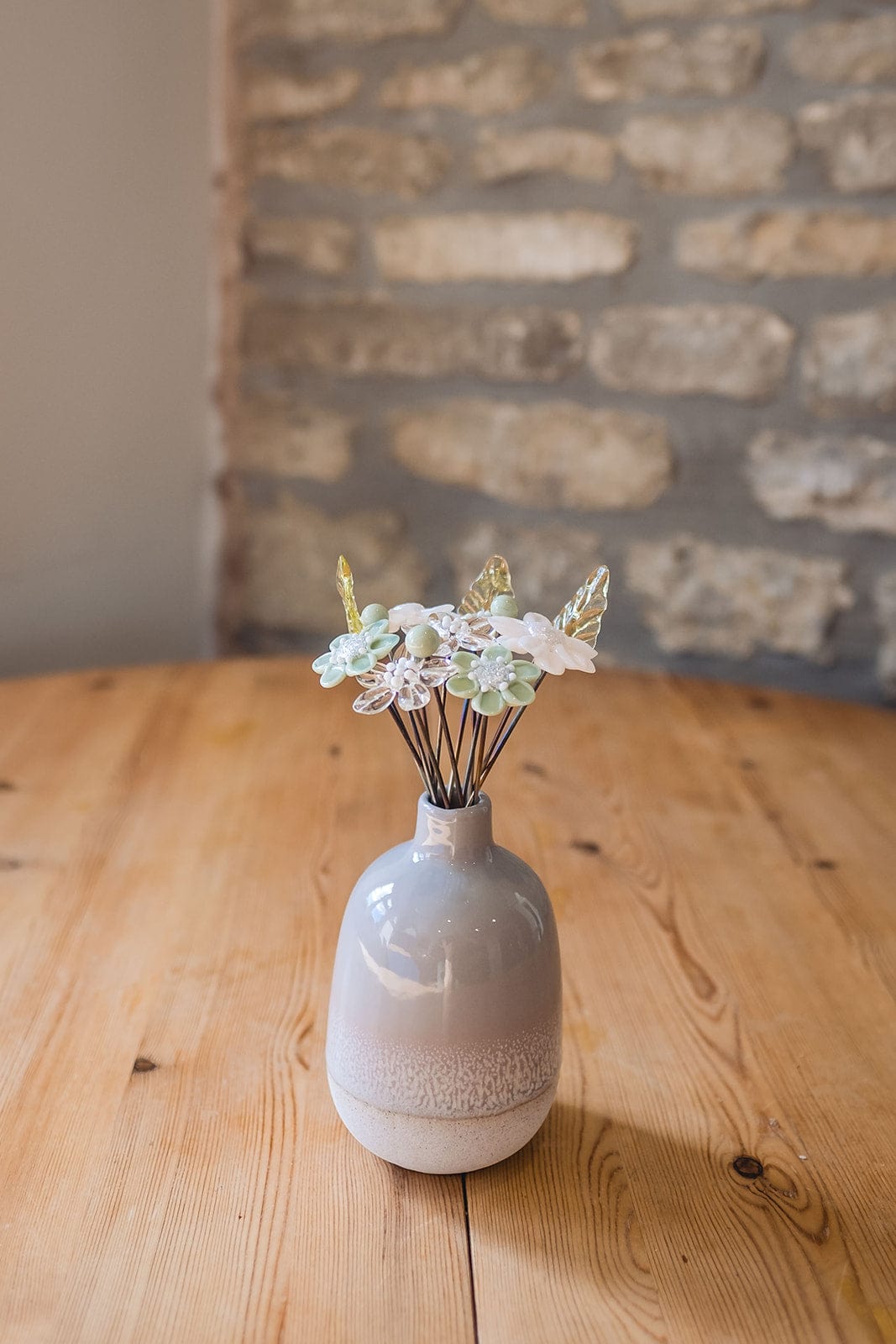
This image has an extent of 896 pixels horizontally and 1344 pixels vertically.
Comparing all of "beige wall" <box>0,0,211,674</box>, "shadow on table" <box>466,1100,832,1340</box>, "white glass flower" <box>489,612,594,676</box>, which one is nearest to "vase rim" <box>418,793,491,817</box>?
"white glass flower" <box>489,612,594,676</box>

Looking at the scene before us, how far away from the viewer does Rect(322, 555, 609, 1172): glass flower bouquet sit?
0.71 meters

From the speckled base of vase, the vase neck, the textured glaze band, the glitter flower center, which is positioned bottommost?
Result: the speckled base of vase

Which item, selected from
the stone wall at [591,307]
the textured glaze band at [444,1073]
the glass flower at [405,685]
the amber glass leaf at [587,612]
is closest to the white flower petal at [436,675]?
the glass flower at [405,685]

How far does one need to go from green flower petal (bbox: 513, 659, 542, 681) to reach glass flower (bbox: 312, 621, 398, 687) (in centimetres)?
8

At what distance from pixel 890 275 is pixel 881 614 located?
0.52 metres

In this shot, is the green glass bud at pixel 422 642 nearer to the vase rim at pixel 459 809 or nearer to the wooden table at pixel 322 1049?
the vase rim at pixel 459 809

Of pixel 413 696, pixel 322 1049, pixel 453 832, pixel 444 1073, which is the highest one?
pixel 413 696

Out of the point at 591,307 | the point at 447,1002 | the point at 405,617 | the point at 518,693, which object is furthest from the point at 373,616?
the point at 591,307

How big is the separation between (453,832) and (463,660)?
0.39 ft

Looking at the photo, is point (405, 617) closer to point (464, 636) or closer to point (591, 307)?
point (464, 636)

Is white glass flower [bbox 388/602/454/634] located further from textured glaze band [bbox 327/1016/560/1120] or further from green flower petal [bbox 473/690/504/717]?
textured glaze band [bbox 327/1016/560/1120]

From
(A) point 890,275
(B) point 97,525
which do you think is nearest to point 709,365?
(A) point 890,275

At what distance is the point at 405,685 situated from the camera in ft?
2.28

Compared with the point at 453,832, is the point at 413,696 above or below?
above
